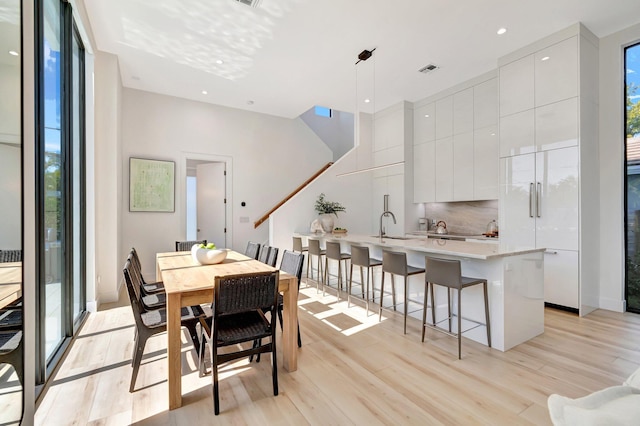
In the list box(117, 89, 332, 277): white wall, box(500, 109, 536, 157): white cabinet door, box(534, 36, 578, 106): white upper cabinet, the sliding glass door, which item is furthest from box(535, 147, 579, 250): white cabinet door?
the sliding glass door

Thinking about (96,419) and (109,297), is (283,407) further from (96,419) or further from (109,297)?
(109,297)

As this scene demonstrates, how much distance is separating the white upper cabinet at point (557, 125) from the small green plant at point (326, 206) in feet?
11.6

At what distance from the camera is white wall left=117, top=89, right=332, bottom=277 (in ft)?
17.7

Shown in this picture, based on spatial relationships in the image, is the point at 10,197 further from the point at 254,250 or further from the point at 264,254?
the point at 254,250

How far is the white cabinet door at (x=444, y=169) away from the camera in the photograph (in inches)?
215

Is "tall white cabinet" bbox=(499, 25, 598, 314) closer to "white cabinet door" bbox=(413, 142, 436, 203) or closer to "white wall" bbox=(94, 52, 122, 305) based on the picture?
"white cabinet door" bbox=(413, 142, 436, 203)

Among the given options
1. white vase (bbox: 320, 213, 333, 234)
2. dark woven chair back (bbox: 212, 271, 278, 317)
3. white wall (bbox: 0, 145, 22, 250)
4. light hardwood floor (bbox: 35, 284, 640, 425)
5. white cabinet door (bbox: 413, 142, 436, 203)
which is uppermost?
white cabinet door (bbox: 413, 142, 436, 203)

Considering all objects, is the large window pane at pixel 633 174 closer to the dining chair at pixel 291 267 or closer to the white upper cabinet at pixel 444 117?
the white upper cabinet at pixel 444 117

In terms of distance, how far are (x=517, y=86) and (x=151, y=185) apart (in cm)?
610

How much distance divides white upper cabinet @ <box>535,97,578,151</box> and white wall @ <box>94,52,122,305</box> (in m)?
5.64

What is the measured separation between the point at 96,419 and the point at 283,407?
1125mm

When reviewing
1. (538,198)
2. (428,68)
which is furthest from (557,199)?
(428,68)

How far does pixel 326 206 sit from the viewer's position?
618 cm

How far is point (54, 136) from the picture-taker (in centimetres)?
255
